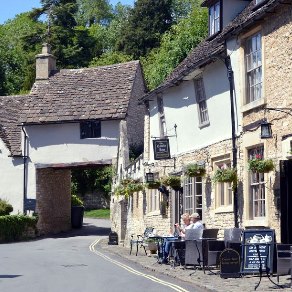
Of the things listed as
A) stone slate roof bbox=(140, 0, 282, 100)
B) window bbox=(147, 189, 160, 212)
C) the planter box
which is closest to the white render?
the planter box

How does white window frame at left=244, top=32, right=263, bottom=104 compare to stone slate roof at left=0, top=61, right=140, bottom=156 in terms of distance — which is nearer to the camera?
white window frame at left=244, top=32, right=263, bottom=104

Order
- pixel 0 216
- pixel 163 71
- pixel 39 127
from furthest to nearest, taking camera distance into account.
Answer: pixel 163 71 < pixel 39 127 < pixel 0 216

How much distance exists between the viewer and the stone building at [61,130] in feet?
127

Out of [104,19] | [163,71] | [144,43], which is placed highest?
[104,19]

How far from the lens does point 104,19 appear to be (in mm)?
95438

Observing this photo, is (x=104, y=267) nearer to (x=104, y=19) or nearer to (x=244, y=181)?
(x=244, y=181)

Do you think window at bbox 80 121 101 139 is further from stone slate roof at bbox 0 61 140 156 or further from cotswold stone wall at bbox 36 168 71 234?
cotswold stone wall at bbox 36 168 71 234

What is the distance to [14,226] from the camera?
121ft

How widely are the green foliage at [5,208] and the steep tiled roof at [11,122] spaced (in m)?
2.62

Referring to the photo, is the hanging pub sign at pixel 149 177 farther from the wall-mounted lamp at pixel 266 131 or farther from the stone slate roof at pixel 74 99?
the wall-mounted lamp at pixel 266 131

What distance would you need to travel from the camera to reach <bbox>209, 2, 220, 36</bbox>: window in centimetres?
2358

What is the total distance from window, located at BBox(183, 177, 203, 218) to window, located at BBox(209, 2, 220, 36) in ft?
15.3

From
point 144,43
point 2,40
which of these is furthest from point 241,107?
point 2,40

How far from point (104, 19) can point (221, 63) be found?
75266mm
